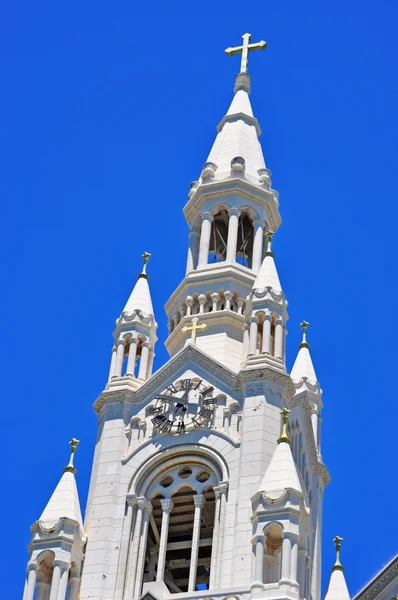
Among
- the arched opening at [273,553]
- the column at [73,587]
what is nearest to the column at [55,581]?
the column at [73,587]

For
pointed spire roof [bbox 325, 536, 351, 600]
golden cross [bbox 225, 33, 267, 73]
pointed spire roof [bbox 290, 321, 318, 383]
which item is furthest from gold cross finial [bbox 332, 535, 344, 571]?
golden cross [bbox 225, 33, 267, 73]

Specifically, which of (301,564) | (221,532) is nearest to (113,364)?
(221,532)

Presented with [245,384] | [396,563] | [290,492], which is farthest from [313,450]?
[396,563]

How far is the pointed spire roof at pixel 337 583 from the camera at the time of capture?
61.9m

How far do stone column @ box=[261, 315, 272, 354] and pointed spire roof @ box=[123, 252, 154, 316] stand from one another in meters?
4.68

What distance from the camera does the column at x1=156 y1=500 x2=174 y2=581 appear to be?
205 feet

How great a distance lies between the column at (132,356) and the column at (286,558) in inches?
447

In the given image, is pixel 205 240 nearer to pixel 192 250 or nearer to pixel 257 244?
pixel 192 250

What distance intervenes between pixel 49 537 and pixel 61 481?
2435mm

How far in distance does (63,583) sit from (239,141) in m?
22.7

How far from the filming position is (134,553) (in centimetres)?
6312

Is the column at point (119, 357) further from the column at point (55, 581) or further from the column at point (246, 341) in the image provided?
the column at point (55, 581)

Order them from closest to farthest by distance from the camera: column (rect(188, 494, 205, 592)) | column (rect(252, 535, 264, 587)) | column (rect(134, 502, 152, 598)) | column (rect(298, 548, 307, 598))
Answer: column (rect(252, 535, 264, 587)) < column (rect(298, 548, 307, 598)) < column (rect(188, 494, 205, 592)) < column (rect(134, 502, 152, 598))

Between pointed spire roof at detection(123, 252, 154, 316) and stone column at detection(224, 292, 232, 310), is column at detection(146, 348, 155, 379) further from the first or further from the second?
stone column at detection(224, 292, 232, 310)
